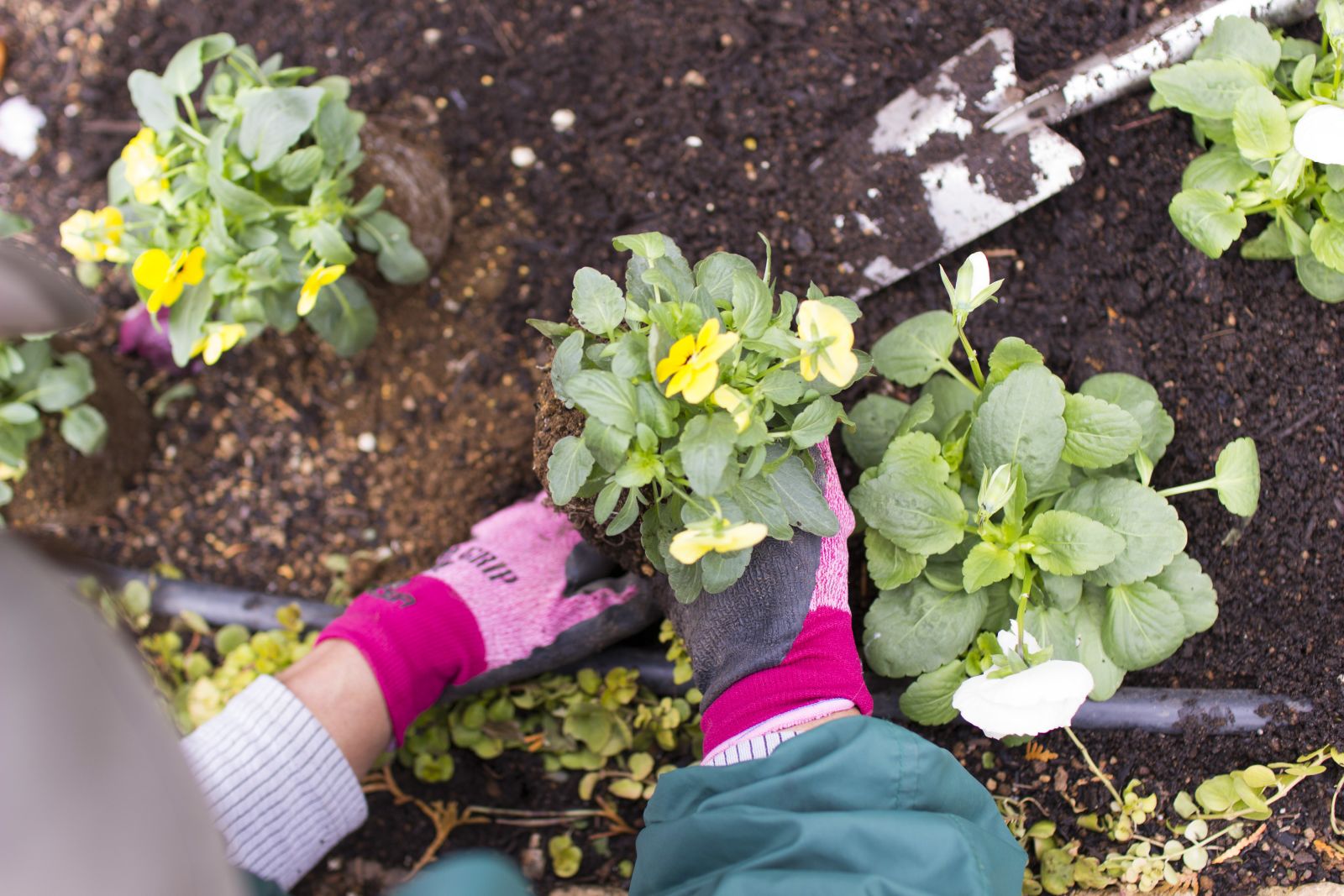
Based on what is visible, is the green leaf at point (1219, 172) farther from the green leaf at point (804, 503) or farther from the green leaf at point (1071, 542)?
the green leaf at point (804, 503)

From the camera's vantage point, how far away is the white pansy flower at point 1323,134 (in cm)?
126

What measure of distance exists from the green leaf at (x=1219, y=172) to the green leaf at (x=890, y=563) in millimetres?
775

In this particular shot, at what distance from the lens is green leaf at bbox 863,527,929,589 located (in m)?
1.37

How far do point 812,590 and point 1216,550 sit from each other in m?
0.75

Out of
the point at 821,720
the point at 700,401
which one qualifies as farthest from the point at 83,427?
the point at 821,720

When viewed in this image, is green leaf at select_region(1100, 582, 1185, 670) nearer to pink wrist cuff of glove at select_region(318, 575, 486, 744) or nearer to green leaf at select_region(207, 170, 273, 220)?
pink wrist cuff of glove at select_region(318, 575, 486, 744)

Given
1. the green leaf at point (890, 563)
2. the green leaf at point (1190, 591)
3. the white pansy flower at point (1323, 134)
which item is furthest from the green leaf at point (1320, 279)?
the green leaf at point (890, 563)

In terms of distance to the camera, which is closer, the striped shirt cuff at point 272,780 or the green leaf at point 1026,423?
the green leaf at point 1026,423

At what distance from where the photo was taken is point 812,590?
1314 millimetres

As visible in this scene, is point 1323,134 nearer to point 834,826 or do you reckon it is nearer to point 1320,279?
point 1320,279

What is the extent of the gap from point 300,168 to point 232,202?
0.11 meters

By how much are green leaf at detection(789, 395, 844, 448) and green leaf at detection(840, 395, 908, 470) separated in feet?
1.31

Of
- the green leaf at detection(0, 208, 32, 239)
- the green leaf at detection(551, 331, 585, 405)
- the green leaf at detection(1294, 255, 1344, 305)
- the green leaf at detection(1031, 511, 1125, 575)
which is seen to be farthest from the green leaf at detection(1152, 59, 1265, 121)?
the green leaf at detection(0, 208, 32, 239)

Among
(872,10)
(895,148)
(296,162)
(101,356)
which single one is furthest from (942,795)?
(101,356)
